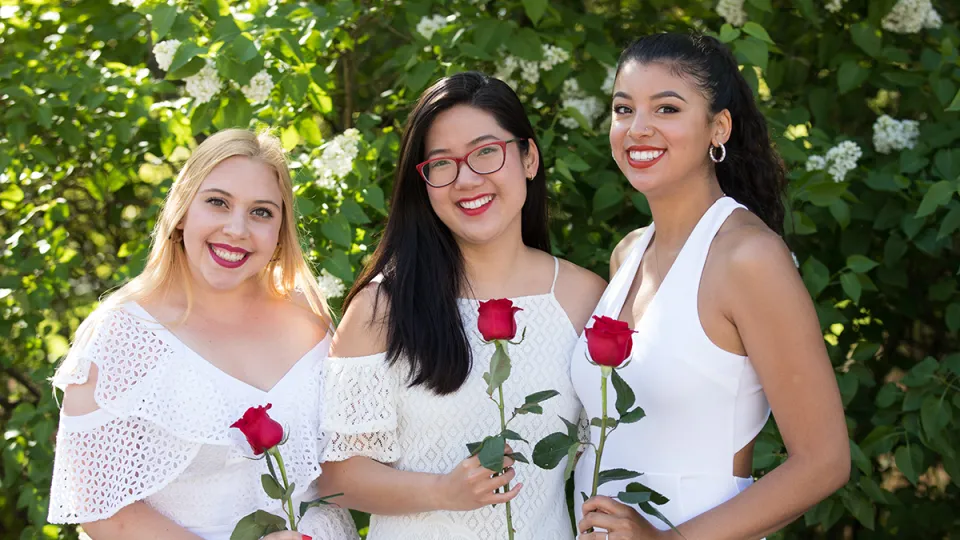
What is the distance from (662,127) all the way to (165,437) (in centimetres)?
119

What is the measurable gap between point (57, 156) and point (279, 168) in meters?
1.53

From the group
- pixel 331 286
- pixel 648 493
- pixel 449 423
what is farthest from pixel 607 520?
pixel 331 286

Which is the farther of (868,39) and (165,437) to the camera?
(868,39)

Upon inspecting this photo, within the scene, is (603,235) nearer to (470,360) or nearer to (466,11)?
(466,11)

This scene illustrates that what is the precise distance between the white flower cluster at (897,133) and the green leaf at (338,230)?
Answer: 1.65 meters

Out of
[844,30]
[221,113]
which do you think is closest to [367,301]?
[221,113]

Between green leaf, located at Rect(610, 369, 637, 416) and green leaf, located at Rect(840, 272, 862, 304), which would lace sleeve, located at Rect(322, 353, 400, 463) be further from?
green leaf, located at Rect(840, 272, 862, 304)

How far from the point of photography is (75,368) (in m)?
2.05

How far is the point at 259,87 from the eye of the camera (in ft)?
9.25

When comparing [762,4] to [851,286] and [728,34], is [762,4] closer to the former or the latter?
[728,34]

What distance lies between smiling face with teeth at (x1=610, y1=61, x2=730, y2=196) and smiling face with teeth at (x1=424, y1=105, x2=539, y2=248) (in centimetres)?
26

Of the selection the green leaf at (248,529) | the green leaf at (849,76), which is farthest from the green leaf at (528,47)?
the green leaf at (248,529)

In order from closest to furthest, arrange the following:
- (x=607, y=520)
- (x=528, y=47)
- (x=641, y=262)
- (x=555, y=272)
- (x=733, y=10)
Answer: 1. (x=607, y=520)
2. (x=641, y=262)
3. (x=555, y=272)
4. (x=528, y=47)
5. (x=733, y=10)

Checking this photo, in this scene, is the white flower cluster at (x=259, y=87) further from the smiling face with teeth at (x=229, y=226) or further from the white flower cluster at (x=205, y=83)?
the smiling face with teeth at (x=229, y=226)
